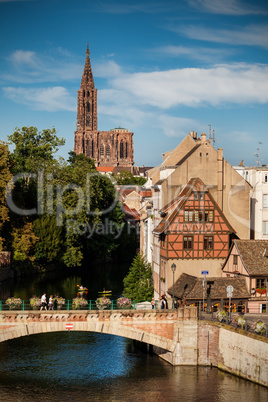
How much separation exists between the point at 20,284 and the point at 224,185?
108 feet

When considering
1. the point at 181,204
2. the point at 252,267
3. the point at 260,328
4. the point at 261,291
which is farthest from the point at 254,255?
the point at 260,328

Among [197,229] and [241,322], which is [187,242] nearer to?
[197,229]

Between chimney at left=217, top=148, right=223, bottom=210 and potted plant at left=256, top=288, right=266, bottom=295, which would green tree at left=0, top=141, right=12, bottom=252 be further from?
potted plant at left=256, top=288, right=266, bottom=295

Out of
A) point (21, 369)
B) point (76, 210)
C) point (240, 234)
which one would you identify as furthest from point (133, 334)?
point (76, 210)

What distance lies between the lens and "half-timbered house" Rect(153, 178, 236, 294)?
5119cm

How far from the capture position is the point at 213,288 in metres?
45.9

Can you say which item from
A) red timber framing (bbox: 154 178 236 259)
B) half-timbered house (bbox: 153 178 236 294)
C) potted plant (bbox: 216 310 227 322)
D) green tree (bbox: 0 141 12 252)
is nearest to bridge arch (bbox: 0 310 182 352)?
potted plant (bbox: 216 310 227 322)

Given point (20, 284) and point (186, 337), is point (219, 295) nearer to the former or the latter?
point (186, 337)

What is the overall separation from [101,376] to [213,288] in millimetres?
10923

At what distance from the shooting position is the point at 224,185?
187ft

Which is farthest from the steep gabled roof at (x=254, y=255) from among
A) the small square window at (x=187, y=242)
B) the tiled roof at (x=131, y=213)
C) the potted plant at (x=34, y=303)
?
the tiled roof at (x=131, y=213)

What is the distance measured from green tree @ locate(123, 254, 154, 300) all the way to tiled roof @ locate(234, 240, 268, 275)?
12.2 m

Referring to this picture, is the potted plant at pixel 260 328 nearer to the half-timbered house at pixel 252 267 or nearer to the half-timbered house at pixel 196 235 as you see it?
the half-timbered house at pixel 252 267

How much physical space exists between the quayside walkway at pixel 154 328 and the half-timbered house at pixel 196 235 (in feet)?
33.8
